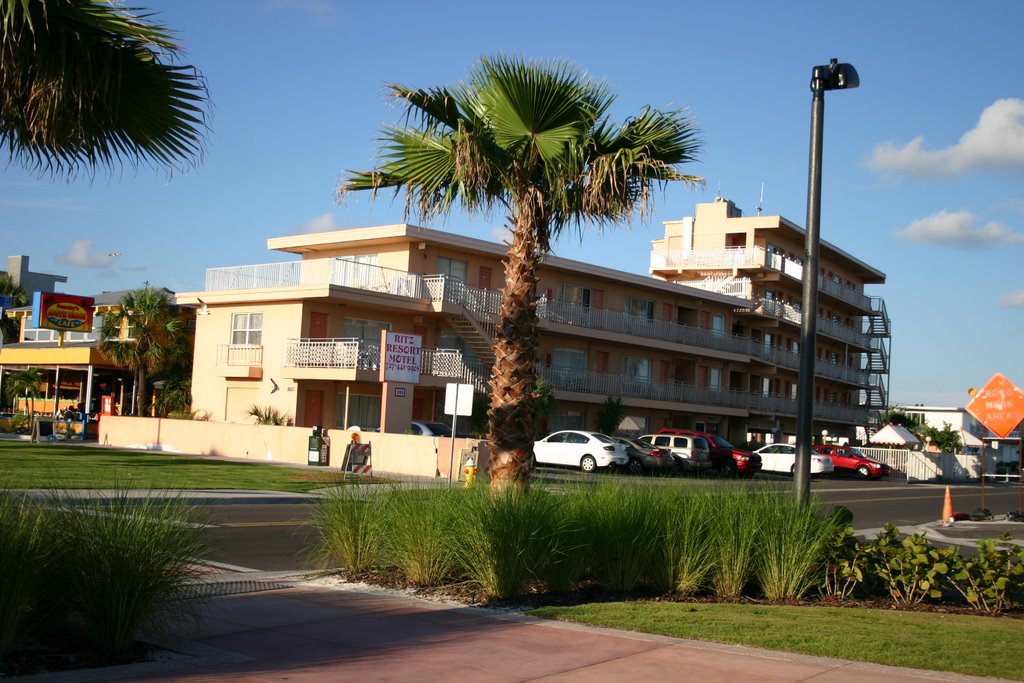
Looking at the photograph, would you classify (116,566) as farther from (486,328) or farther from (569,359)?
(569,359)

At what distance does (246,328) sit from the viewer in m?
41.0

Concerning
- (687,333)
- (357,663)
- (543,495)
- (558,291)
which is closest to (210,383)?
(558,291)

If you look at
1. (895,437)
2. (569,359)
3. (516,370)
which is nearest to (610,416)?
(569,359)

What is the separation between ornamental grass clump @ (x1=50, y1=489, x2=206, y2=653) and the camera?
6.95m

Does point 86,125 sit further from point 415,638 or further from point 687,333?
point 687,333

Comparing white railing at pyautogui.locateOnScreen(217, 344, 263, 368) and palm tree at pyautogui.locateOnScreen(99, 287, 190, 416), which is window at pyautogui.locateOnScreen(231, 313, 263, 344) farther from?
palm tree at pyautogui.locateOnScreen(99, 287, 190, 416)

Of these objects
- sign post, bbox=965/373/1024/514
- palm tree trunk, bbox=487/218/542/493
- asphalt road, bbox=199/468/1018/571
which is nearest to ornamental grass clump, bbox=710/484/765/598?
asphalt road, bbox=199/468/1018/571

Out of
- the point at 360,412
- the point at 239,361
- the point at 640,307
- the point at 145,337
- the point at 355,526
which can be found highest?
the point at 640,307

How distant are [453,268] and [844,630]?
115ft

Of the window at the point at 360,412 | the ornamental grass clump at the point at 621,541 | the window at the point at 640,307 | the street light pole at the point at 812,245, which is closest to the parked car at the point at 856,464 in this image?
the window at the point at 640,307

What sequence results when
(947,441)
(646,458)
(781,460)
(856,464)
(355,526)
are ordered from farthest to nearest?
(947,441) < (856,464) < (781,460) < (646,458) < (355,526)

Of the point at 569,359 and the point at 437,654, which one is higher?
the point at 569,359

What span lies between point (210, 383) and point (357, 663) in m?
36.9

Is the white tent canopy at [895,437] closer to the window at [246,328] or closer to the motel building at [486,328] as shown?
the motel building at [486,328]
